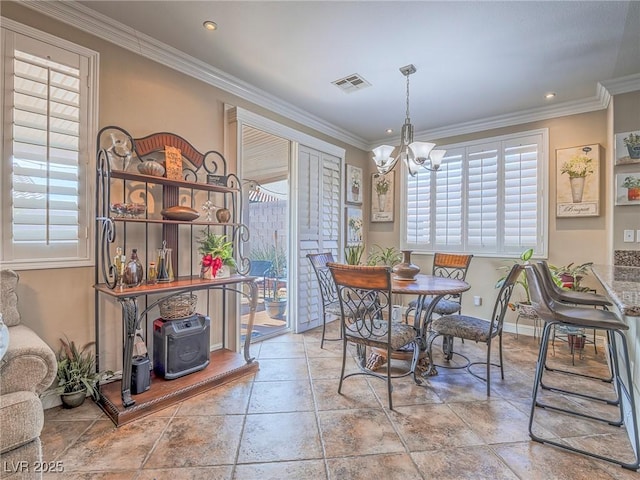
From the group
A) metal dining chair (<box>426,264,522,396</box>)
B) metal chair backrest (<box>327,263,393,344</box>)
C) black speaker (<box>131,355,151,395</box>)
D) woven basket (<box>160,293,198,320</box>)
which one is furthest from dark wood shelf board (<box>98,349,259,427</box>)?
metal dining chair (<box>426,264,522,396</box>)

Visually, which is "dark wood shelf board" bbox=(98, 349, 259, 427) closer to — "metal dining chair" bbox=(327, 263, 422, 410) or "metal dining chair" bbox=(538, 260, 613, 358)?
"metal dining chair" bbox=(327, 263, 422, 410)

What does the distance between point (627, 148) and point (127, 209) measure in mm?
4422

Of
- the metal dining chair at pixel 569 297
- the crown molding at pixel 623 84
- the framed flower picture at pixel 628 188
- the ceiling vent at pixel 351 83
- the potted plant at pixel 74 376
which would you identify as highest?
the ceiling vent at pixel 351 83

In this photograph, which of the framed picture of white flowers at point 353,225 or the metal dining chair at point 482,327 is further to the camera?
the framed picture of white flowers at point 353,225

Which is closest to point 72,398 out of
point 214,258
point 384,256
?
point 214,258

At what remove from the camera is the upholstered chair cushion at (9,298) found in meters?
1.81

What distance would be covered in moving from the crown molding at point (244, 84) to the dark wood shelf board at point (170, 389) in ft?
8.23

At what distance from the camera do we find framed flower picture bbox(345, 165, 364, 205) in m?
4.76

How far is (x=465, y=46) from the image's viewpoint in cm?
251

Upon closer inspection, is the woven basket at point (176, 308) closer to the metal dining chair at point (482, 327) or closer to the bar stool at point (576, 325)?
the metal dining chair at point (482, 327)

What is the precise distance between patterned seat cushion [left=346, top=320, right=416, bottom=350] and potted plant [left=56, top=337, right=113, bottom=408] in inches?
70.0

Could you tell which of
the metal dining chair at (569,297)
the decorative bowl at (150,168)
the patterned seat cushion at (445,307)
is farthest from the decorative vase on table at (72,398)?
the metal dining chair at (569,297)

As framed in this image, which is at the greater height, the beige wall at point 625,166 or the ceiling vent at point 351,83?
the ceiling vent at point 351,83

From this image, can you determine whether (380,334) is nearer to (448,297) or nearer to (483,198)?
(448,297)
